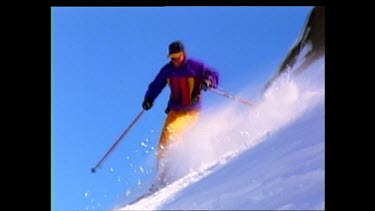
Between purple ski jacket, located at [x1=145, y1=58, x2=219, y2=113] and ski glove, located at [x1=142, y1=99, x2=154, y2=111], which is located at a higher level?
purple ski jacket, located at [x1=145, y1=58, x2=219, y2=113]

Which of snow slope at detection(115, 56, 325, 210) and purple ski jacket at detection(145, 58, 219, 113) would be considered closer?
snow slope at detection(115, 56, 325, 210)

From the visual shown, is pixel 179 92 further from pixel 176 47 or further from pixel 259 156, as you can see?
pixel 259 156

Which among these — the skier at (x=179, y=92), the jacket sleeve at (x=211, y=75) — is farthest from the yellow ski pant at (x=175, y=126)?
the jacket sleeve at (x=211, y=75)

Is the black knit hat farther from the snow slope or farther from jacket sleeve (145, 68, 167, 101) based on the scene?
the snow slope

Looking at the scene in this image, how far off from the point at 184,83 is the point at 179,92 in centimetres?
3

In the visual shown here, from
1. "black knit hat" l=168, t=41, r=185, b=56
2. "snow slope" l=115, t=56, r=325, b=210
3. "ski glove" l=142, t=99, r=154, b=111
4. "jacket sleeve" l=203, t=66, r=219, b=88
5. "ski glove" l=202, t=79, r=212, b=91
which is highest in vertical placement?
"black knit hat" l=168, t=41, r=185, b=56

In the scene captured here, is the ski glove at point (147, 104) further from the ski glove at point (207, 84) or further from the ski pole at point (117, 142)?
the ski glove at point (207, 84)

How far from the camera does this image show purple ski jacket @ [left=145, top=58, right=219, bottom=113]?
105 inches

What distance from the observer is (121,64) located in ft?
8.85

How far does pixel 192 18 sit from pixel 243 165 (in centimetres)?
45

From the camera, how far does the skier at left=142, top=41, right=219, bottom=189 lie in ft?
8.75

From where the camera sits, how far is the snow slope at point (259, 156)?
256 centimetres

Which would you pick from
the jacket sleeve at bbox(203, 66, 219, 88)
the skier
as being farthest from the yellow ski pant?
the jacket sleeve at bbox(203, 66, 219, 88)
